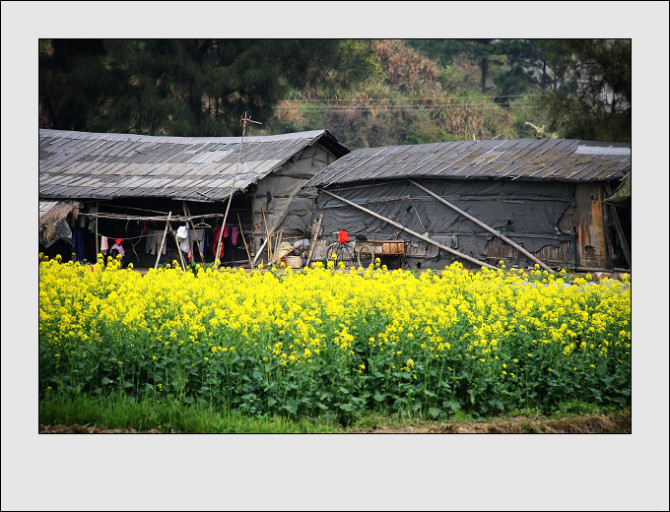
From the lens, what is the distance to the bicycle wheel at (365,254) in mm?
13516

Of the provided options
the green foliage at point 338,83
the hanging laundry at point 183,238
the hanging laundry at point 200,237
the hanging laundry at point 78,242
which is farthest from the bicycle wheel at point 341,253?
the hanging laundry at point 78,242

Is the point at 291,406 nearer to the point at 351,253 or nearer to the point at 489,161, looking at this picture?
the point at 489,161

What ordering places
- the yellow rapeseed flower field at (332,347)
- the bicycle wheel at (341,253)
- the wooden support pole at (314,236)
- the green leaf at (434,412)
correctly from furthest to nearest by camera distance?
1. the wooden support pole at (314,236)
2. the bicycle wheel at (341,253)
3. the yellow rapeseed flower field at (332,347)
4. the green leaf at (434,412)

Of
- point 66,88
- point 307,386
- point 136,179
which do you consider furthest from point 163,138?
point 307,386

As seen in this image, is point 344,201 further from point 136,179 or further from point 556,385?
point 556,385

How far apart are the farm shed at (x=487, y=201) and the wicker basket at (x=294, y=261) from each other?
0.58m

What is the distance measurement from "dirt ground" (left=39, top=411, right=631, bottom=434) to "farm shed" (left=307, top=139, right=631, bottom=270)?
61.2 inches

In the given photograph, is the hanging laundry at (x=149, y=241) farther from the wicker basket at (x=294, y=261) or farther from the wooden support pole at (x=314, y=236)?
the wooden support pole at (x=314, y=236)

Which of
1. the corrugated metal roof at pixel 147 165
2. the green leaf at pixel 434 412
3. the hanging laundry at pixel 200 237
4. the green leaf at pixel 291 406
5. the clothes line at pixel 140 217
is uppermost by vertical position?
the corrugated metal roof at pixel 147 165

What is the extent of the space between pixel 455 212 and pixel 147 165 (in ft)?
17.0

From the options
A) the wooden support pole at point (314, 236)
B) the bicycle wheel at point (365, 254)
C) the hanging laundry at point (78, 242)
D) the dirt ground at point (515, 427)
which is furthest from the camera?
the wooden support pole at point (314, 236)

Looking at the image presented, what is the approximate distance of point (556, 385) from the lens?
6.34m

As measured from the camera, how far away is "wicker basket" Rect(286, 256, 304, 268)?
45.9 ft

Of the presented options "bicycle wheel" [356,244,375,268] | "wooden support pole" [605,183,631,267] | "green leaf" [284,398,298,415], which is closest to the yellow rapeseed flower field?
"green leaf" [284,398,298,415]
